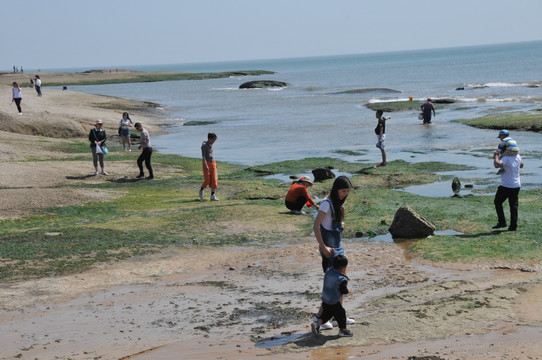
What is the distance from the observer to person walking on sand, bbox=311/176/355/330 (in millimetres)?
8867

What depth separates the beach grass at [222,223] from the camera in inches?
512

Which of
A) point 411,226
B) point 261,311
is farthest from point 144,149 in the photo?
point 261,311

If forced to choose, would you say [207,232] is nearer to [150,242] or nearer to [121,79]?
[150,242]

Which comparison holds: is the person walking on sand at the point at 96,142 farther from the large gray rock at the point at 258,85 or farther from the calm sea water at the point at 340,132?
the large gray rock at the point at 258,85

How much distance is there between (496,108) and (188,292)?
44851 millimetres

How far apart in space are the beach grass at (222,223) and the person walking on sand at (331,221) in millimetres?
4156

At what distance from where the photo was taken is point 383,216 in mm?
16859

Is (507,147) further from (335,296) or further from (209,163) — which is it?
(209,163)

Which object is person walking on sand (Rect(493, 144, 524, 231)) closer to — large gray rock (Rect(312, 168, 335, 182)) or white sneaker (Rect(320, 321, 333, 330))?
white sneaker (Rect(320, 321, 333, 330))

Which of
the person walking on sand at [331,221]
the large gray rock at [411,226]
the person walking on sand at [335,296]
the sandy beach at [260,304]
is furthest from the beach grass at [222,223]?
the person walking on sand at [335,296]

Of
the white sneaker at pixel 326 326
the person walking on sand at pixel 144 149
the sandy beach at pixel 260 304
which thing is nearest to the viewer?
the sandy beach at pixel 260 304

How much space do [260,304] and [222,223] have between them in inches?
243

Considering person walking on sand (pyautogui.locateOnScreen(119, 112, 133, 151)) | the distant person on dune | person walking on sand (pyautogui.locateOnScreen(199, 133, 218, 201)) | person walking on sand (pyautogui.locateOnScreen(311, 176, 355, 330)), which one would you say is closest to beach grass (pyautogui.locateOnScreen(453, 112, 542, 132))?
person walking on sand (pyautogui.locateOnScreen(119, 112, 133, 151))

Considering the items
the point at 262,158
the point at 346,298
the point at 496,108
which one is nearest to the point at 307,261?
the point at 346,298
